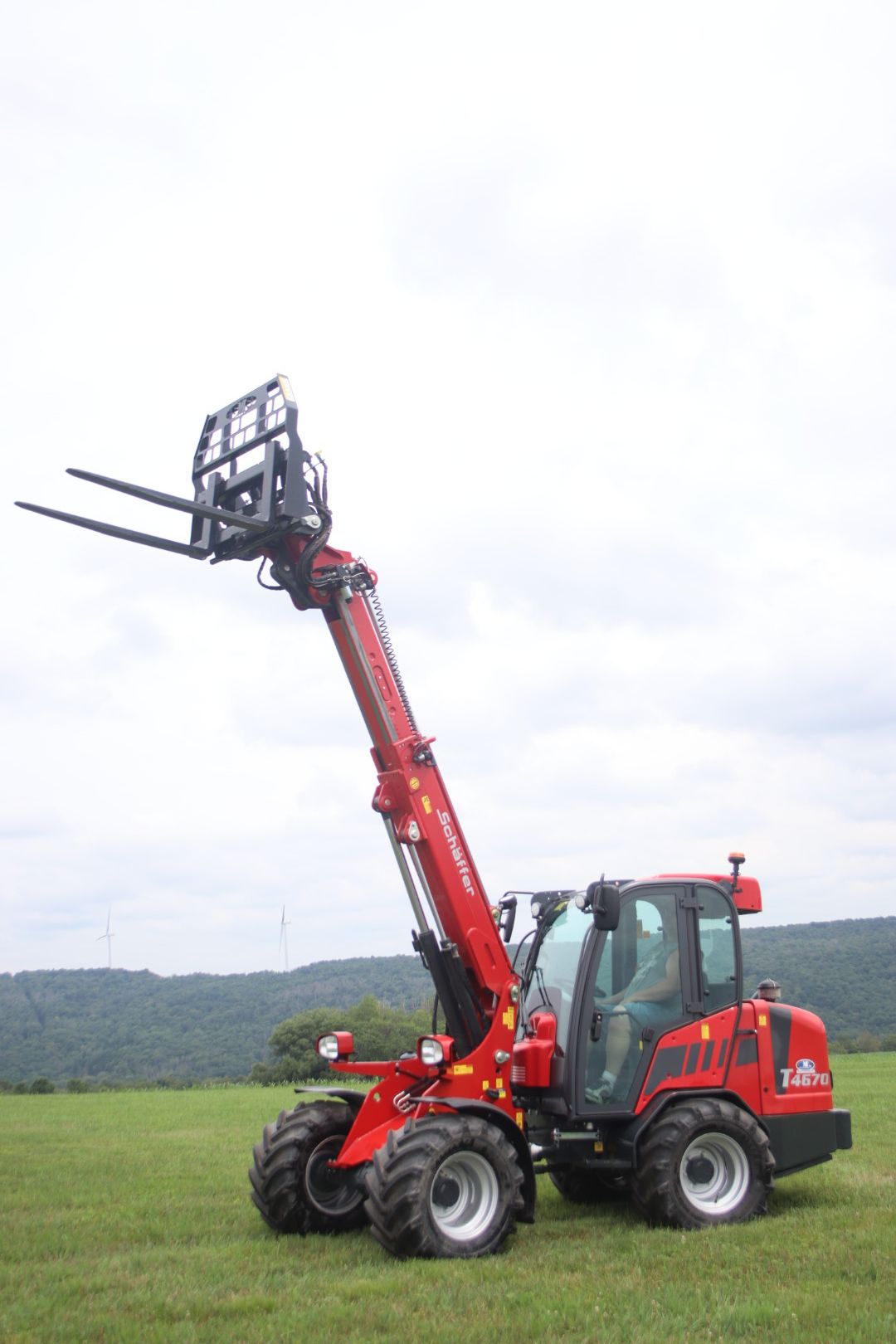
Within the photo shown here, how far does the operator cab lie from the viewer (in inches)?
344

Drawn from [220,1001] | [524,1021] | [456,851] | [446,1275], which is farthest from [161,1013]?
[446,1275]

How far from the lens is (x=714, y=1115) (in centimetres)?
861

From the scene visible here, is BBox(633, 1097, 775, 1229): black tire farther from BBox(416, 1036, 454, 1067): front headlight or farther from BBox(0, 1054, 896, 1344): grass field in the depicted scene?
BBox(416, 1036, 454, 1067): front headlight

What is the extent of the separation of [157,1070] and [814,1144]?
159ft

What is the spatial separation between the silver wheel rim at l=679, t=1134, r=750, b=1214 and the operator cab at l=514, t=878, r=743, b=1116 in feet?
2.12

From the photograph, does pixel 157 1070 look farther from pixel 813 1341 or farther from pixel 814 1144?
pixel 813 1341

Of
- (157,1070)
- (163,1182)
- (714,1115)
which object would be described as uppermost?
(714,1115)

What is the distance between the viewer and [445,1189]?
7.73m

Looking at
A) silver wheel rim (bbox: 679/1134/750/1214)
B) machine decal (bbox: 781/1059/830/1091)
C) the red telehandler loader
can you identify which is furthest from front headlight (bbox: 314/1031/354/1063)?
machine decal (bbox: 781/1059/830/1091)

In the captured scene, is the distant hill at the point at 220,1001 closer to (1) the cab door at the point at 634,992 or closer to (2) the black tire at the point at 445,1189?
(1) the cab door at the point at 634,992

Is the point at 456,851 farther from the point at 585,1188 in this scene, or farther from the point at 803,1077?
the point at 803,1077

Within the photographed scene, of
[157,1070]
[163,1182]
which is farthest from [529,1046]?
[157,1070]

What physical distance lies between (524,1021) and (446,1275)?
9.18ft

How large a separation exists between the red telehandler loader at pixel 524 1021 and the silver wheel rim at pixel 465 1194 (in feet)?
1.09
